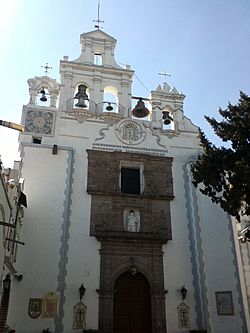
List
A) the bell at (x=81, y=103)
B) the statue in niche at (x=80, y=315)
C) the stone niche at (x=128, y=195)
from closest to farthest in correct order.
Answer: the statue in niche at (x=80, y=315)
the stone niche at (x=128, y=195)
the bell at (x=81, y=103)

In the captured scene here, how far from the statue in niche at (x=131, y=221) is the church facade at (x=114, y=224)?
0.13 ft

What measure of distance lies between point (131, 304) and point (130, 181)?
16.3 feet

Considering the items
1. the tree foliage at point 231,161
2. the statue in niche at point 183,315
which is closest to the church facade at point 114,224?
the statue in niche at point 183,315

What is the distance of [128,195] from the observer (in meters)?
15.4

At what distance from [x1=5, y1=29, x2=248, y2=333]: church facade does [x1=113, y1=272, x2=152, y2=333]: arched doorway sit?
4cm

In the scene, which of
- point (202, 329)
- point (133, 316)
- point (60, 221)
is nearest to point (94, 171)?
point (60, 221)

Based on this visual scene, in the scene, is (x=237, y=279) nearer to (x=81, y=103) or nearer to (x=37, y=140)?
(x=37, y=140)

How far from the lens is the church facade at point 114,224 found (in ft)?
44.4

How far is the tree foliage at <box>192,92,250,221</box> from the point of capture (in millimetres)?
10773

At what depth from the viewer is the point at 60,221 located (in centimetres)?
1451

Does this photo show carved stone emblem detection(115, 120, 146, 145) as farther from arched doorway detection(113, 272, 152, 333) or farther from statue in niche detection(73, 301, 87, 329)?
statue in niche detection(73, 301, 87, 329)

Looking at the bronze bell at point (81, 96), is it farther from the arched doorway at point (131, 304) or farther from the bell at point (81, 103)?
the arched doorway at point (131, 304)

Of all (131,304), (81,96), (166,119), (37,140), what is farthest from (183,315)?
(81,96)

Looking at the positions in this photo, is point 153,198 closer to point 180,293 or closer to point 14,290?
point 180,293
